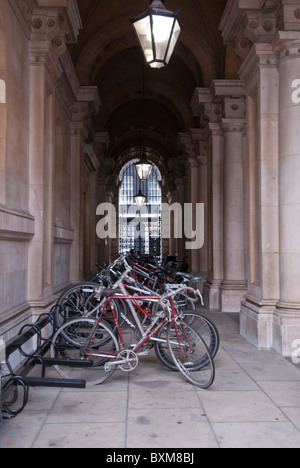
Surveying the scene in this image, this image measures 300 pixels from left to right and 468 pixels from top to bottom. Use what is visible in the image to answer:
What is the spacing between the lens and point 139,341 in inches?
206

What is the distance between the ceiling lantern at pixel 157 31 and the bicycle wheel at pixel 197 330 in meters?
2.98

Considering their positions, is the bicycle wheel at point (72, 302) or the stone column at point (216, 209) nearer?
the bicycle wheel at point (72, 302)

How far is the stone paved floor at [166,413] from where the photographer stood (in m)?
3.58

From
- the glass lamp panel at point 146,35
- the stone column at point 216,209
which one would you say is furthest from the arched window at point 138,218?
the glass lamp panel at point 146,35

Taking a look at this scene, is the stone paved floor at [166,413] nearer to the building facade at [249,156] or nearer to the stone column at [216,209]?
the building facade at [249,156]

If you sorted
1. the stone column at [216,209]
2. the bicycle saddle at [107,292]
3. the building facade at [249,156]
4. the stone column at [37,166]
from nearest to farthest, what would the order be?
1. the bicycle saddle at [107,292]
2. the building facade at [249,156]
3. the stone column at [37,166]
4. the stone column at [216,209]

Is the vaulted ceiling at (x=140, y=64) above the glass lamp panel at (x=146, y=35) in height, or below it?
above

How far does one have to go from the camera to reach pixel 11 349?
14.4 feet

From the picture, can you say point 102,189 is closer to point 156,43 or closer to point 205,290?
point 205,290

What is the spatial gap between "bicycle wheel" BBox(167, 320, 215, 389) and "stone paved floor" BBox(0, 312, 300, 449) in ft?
0.49

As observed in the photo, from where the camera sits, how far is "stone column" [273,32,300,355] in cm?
662

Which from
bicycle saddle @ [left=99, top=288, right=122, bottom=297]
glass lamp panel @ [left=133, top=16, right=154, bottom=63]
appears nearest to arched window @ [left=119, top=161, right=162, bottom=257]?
glass lamp panel @ [left=133, top=16, right=154, bottom=63]
